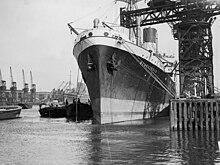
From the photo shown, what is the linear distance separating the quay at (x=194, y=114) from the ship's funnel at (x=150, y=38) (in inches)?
823

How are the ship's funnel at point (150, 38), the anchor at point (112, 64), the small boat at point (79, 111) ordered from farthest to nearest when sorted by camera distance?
1. the small boat at point (79, 111)
2. the ship's funnel at point (150, 38)
3. the anchor at point (112, 64)

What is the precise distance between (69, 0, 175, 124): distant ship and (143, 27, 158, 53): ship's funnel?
9078 millimetres

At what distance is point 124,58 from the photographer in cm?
3148

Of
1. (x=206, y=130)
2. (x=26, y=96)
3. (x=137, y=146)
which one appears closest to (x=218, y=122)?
(x=206, y=130)

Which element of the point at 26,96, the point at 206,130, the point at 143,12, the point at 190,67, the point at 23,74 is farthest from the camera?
the point at 26,96

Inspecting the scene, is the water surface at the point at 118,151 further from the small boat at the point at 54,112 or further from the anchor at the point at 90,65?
the small boat at the point at 54,112

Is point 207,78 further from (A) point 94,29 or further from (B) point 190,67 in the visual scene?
(A) point 94,29

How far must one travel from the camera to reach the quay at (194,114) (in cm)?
2416

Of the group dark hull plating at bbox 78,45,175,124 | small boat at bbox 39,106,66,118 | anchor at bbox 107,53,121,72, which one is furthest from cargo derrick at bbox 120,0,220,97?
small boat at bbox 39,106,66,118

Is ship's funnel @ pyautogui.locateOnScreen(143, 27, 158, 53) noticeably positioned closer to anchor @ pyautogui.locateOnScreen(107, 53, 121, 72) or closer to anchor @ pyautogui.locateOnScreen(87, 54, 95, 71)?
anchor @ pyautogui.locateOnScreen(107, 53, 121, 72)

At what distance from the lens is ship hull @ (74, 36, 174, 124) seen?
30047mm

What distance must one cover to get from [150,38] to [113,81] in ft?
56.8

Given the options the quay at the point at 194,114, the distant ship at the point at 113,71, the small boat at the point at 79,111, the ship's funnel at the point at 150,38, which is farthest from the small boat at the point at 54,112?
the quay at the point at 194,114

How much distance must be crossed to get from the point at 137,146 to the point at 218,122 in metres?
8.88
